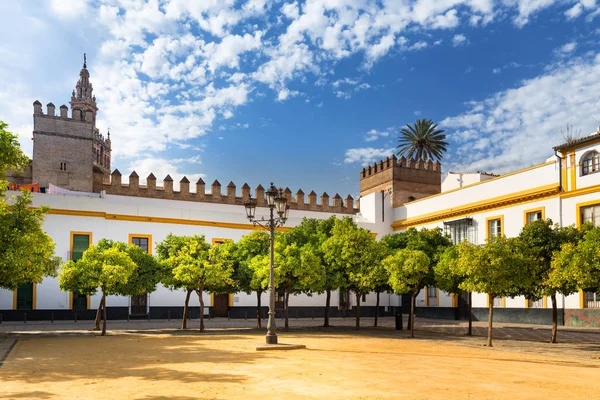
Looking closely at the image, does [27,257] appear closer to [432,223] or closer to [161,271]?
[161,271]

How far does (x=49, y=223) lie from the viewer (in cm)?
3322

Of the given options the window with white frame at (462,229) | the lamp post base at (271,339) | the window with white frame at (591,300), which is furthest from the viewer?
the window with white frame at (462,229)

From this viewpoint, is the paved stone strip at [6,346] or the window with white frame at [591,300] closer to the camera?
the paved stone strip at [6,346]

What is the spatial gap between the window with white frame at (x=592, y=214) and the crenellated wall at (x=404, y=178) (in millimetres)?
19853

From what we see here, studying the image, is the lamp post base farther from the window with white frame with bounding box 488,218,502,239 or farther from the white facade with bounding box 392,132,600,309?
the window with white frame with bounding box 488,218,502,239

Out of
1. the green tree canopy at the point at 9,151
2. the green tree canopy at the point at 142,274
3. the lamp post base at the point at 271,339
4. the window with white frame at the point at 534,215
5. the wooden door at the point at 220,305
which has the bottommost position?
the wooden door at the point at 220,305

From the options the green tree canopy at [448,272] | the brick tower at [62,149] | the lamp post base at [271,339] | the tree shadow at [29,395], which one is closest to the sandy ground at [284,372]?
the tree shadow at [29,395]

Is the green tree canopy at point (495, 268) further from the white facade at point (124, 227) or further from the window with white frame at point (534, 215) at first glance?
the white facade at point (124, 227)

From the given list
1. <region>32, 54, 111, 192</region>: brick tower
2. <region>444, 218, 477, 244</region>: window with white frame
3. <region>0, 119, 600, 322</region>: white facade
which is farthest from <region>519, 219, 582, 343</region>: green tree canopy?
<region>32, 54, 111, 192</region>: brick tower

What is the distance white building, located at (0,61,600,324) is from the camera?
96.9 ft

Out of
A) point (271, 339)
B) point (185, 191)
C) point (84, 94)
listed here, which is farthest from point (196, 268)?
point (84, 94)

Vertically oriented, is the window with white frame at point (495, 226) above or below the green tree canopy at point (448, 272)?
above

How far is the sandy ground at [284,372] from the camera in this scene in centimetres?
1000

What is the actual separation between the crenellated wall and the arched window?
1974 centimetres
